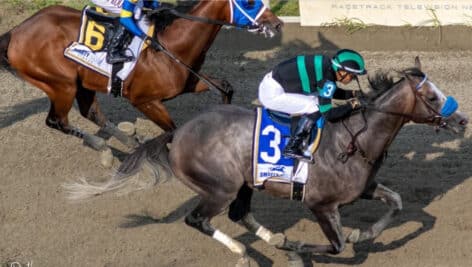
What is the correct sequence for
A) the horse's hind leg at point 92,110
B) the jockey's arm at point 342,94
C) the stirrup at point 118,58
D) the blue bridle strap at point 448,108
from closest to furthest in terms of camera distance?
the blue bridle strap at point 448,108
the jockey's arm at point 342,94
the stirrup at point 118,58
the horse's hind leg at point 92,110

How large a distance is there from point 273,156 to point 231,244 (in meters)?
0.75

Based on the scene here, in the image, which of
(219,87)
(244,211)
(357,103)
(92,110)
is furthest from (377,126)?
(92,110)

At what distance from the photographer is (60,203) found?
8.23 m

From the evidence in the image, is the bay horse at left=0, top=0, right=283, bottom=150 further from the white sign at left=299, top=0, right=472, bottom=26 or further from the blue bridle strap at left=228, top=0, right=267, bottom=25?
the white sign at left=299, top=0, right=472, bottom=26

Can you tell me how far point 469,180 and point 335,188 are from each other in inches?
87.6

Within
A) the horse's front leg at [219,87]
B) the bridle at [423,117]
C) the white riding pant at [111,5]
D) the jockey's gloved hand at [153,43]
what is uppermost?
the bridle at [423,117]

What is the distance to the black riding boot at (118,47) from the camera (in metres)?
8.46

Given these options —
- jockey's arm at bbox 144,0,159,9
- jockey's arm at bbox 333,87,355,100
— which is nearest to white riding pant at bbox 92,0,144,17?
jockey's arm at bbox 144,0,159,9

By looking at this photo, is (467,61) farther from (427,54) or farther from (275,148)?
(275,148)

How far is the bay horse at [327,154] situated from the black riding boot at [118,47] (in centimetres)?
183

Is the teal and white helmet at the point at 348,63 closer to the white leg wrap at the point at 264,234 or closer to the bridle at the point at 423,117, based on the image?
the bridle at the point at 423,117

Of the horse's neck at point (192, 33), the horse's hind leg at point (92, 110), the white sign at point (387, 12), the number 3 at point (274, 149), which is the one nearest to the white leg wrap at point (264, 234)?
the number 3 at point (274, 149)

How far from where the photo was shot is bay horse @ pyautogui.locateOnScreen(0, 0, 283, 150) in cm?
859

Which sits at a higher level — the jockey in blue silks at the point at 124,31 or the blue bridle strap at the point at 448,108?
the blue bridle strap at the point at 448,108
